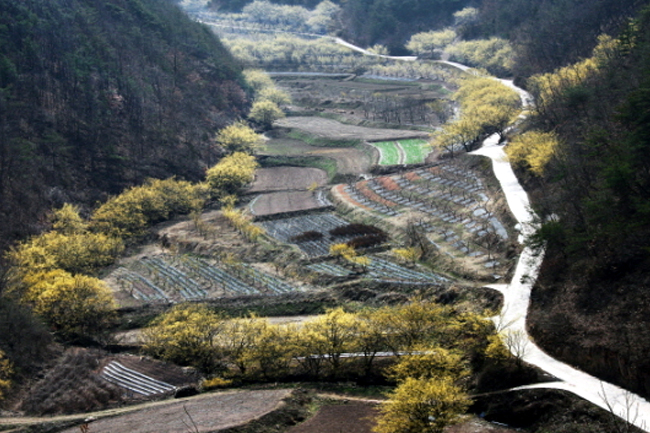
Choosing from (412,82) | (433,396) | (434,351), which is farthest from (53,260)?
(412,82)

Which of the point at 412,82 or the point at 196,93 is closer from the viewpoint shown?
the point at 196,93

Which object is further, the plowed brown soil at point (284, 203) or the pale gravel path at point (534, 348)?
the plowed brown soil at point (284, 203)

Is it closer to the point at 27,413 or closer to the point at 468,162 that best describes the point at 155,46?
the point at 468,162

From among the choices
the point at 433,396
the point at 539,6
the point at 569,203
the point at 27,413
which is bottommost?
the point at 27,413

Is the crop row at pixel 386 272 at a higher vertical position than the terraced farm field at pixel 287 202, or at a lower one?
lower

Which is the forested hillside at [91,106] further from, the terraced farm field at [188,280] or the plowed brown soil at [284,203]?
the plowed brown soil at [284,203]

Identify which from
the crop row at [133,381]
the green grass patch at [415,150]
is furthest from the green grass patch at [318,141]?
the crop row at [133,381]

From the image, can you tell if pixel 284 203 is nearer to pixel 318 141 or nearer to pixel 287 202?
pixel 287 202
